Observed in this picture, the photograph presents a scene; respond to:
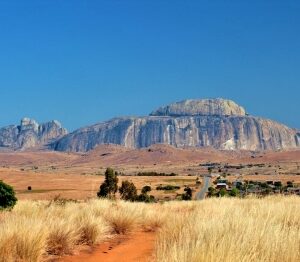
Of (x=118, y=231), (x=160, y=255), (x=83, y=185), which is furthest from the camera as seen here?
(x=83, y=185)

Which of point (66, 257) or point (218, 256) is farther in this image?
point (66, 257)

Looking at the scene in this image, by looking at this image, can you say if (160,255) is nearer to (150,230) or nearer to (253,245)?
(253,245)

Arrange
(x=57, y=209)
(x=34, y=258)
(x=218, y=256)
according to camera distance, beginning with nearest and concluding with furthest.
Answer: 1. (x=218, y=256)
2. (x=34, y=258)
3. (x=57, y=209)

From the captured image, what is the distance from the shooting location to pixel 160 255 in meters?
7.29

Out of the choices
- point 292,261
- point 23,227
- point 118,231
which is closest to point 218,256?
point 292,261

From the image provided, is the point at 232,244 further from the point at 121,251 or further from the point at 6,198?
the point at 6,198

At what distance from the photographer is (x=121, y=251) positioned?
11.7 meters

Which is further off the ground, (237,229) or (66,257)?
(237,229)

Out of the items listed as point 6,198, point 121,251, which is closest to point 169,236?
point 121,251

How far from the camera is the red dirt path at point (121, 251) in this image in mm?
10719

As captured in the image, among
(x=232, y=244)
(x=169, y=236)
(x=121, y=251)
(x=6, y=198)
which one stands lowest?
(x=121, y=251)

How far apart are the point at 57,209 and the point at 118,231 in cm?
219

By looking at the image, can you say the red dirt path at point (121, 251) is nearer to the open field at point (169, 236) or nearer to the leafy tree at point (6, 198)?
the open field at point (169, 236)

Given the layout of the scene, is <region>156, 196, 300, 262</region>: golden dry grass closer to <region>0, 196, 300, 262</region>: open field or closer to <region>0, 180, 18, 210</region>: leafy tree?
<region>0, 196, 300, 262</region>: open field
